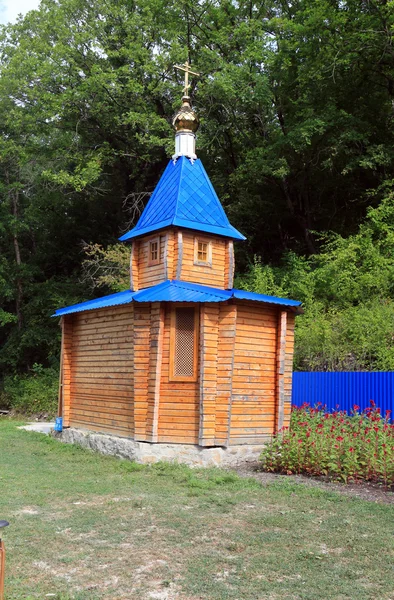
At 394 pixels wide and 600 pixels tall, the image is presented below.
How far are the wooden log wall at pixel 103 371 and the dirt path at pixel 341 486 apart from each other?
8.52 ft

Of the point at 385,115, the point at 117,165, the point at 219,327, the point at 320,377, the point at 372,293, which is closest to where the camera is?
the point at 219,327

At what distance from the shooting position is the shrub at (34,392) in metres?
23.1

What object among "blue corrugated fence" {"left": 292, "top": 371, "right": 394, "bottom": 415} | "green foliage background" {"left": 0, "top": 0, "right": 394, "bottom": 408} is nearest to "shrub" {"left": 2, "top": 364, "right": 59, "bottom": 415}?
"green foliage background" {"left": 0, "top": 0, "right": 394, "bottom": 408}

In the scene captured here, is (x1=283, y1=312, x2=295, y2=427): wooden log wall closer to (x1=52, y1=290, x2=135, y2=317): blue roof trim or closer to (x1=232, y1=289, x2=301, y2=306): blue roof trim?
(x1=232, y1=289, x2=301, y2=306): blue roof trim

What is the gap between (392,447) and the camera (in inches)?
326

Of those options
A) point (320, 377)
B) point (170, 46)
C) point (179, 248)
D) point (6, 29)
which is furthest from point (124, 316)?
point (6, 29)

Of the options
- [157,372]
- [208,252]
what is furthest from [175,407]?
[208,252]

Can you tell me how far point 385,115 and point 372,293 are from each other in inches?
315

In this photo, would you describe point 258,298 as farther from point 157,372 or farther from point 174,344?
point 157,372

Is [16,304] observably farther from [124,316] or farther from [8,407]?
[124,316]

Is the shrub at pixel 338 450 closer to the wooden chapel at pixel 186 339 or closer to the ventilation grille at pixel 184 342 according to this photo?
the wooden chapel at pixel 186 339

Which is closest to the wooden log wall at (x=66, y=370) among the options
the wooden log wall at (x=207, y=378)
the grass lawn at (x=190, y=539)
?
the wooden log wall at (x=207, y=378)

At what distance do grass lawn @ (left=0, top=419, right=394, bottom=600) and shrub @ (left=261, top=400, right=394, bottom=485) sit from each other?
893 mm

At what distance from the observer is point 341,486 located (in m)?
8.05
